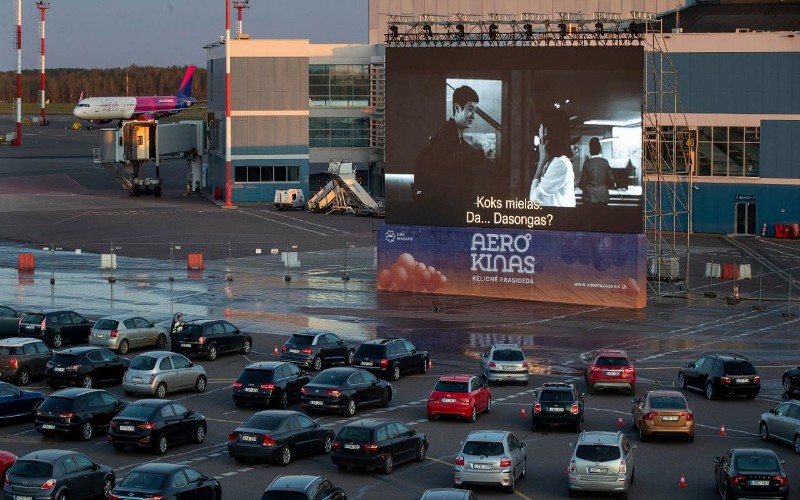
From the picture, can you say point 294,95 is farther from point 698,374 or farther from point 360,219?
point 698,374

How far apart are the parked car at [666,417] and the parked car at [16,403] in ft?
51.9

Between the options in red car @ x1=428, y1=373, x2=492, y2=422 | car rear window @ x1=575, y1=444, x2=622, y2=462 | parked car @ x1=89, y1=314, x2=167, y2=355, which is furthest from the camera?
parked car @ x1=89, y1=314, x2=167, y2=355

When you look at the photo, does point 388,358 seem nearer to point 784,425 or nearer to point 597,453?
point 784,425

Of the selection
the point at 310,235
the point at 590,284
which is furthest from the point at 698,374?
the point at 310,235

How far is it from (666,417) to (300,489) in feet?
39.0

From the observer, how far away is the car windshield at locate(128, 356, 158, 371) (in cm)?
3766

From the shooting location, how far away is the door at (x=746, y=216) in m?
93.1

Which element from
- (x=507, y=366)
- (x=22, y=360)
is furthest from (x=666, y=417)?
(x=22, y=360)

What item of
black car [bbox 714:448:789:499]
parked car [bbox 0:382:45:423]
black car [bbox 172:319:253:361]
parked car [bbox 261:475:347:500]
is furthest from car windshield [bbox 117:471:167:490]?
black car [bbox 172:319:253:361]

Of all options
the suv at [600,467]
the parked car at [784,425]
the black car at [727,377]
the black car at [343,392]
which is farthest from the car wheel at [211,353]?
the suv at [600,467]

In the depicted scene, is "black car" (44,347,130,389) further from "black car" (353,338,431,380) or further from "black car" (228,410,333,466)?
"black car" (228,410,333,466)

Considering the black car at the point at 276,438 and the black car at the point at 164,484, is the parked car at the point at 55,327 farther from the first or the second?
the black car at the point at 164,484

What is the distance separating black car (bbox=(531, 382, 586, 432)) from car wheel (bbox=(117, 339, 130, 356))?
57.0ft

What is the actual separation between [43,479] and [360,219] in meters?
75.7
